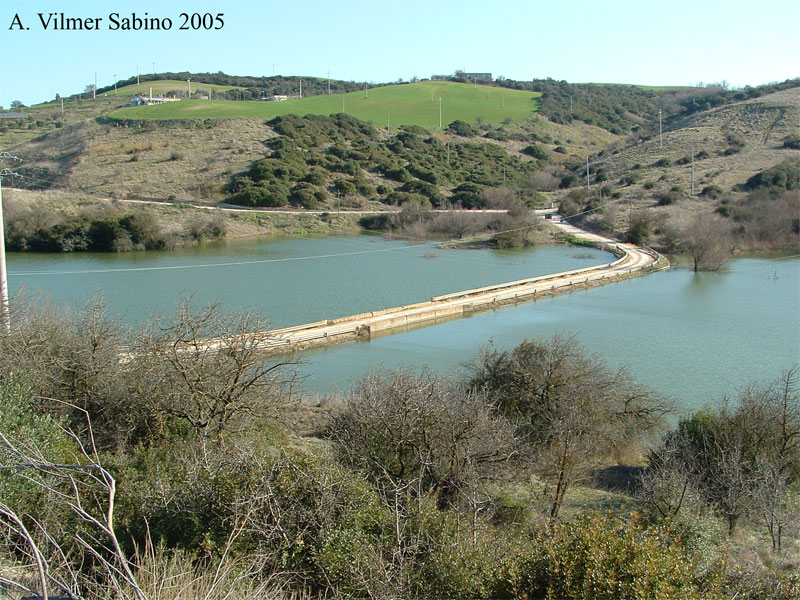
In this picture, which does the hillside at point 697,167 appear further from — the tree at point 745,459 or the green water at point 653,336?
the tree at point 745,459

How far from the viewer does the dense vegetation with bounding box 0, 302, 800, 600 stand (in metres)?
5.91

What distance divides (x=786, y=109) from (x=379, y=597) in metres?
72.6

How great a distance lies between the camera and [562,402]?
12586 millimetres

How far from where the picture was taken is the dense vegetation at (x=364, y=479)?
591cm

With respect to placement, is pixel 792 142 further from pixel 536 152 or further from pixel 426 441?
pixel 426 441

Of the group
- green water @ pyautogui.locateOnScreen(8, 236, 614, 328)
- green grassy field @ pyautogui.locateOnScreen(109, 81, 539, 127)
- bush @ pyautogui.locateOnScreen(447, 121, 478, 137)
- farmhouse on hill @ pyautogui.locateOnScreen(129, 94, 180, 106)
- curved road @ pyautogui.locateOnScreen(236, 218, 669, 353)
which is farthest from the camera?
farmhouse on hill @ pyautogui.locateOnScreen(129, 94, 180, 106)

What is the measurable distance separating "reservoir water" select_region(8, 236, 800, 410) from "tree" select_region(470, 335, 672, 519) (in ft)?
9.38

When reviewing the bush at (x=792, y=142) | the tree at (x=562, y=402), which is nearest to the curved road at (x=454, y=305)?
the tree at (x=562, y=402)

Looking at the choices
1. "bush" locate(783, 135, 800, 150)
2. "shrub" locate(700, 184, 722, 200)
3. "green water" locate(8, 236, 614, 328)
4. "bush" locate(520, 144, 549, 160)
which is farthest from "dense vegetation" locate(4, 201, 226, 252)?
"bush" locate(783, 135, 800, 150)

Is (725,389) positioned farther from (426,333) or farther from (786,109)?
(786,109)

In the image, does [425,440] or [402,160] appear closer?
[425,440]

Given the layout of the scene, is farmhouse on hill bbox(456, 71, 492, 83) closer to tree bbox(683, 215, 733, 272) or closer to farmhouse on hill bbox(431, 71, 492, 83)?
farmhouse on hill bbox(431, 71, 492, 83)

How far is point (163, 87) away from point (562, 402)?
92786mm

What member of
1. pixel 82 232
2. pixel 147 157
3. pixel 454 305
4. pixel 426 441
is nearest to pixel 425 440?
pixel 426 441
